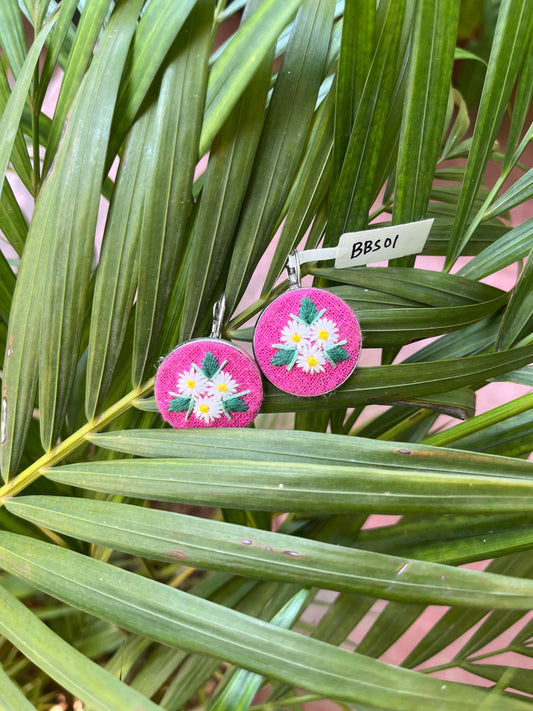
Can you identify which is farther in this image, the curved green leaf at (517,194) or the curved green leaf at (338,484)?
the curved green leaf at (517,194)

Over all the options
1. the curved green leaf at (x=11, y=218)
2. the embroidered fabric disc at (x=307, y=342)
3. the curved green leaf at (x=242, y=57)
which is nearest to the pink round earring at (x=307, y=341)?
the embroidered fabric disc at (x=307, y=342)

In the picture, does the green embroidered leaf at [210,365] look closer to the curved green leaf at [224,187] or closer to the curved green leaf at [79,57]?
the curved green leaf at [224,187]

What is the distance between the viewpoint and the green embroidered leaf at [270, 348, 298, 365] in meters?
0.38

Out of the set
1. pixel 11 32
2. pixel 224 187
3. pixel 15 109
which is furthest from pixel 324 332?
pixel 11 32

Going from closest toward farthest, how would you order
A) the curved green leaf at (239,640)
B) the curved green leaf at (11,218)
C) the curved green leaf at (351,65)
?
the curved green leaf at (239,640)
the curved green leaf at (351,65)
the curved green leaf at (11,218)

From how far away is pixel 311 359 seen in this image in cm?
38

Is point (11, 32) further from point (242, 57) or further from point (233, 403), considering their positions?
point (233, 403)

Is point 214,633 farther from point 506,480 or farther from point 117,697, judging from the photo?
point 506,480

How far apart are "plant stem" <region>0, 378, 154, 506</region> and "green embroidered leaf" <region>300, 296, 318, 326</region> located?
0.38ft

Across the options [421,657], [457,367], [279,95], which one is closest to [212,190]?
[279,95]

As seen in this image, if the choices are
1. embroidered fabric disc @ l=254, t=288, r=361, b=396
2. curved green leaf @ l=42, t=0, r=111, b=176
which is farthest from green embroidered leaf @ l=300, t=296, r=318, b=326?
curved green leaf @ l=42, t=0, r=111, b=176

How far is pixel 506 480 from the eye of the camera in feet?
0.90

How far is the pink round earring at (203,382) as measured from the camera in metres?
0.38

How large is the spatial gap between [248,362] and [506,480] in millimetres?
178
